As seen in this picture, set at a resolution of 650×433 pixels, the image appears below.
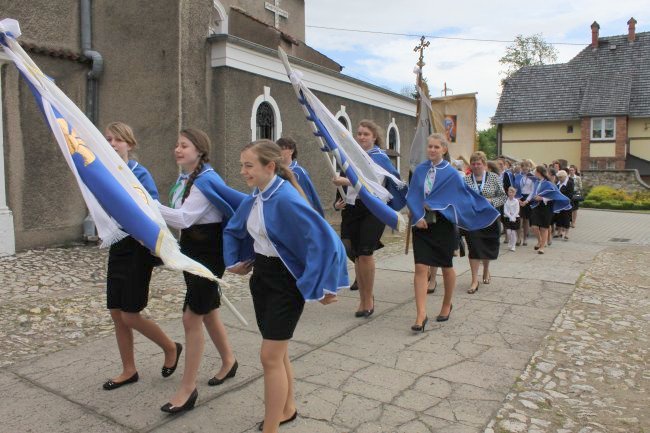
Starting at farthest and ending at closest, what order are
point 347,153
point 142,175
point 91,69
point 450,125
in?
point 450,125 → point 91,69 → point 347,153 → point 142,175

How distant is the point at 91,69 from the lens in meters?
9.78

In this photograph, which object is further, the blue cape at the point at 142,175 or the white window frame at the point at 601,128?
the white window frame at the point at 601,128

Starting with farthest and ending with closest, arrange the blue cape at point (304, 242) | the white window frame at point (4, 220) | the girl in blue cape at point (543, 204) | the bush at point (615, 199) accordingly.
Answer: the bush at point (615, 199), the girl in blue cape at point (543, 204), the white window frame at point (4, 220), the blue cape at point (304, 242)

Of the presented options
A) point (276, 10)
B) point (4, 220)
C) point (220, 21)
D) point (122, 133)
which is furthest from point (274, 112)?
point (122, 133)

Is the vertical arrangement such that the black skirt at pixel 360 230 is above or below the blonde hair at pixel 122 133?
below

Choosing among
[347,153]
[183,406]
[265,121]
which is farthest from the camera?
[265,121]

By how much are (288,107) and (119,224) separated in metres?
9.42

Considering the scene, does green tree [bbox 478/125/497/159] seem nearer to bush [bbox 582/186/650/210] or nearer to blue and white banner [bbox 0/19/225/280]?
bush [bbox 582/186/650/210]

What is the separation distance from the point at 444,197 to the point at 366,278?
1.15 m

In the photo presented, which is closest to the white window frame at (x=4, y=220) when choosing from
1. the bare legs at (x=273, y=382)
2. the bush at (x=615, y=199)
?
the bare legs at (x=273, y=382)

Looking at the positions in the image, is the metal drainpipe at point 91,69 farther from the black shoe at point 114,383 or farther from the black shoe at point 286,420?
the black shoe at point 286,420

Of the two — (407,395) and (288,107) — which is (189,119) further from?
(407,395)

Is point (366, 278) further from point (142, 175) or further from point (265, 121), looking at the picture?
point (265, 121)

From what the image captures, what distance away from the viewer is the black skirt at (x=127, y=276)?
357cm
